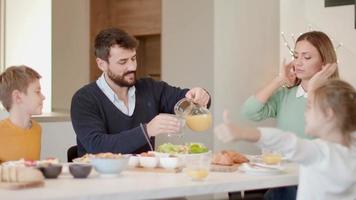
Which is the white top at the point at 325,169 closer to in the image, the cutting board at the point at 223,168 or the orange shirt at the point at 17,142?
the cutting board at the point at 223,168

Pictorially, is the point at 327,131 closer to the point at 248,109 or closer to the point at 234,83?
the point at 248,109

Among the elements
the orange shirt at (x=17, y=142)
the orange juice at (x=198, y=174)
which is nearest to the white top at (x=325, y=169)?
the orange juice at (x=198, y=174)

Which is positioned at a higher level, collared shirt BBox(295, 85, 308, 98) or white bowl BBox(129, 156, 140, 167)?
collared shirt BBox(295, 85, 308, 98)

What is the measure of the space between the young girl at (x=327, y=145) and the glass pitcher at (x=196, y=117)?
0.56 metres

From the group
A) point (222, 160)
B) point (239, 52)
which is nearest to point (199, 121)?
point (222, 160)

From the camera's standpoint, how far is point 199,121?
91.6 inches

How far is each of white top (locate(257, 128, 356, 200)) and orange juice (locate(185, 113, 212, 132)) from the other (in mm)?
604

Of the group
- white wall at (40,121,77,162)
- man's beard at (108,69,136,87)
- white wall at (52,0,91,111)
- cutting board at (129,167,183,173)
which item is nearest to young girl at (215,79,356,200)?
cutting board at (129,167,183,173)

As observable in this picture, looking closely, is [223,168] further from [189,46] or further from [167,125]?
[189,46]

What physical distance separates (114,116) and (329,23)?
1.45 metres

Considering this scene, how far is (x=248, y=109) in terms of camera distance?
112 inches

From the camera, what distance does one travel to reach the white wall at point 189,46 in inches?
131

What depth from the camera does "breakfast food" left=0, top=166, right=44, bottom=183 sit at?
1.67 metres

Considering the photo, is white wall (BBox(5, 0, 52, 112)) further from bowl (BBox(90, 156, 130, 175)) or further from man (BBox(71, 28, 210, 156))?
bowl (BBox(90, 156, 130, 175))
